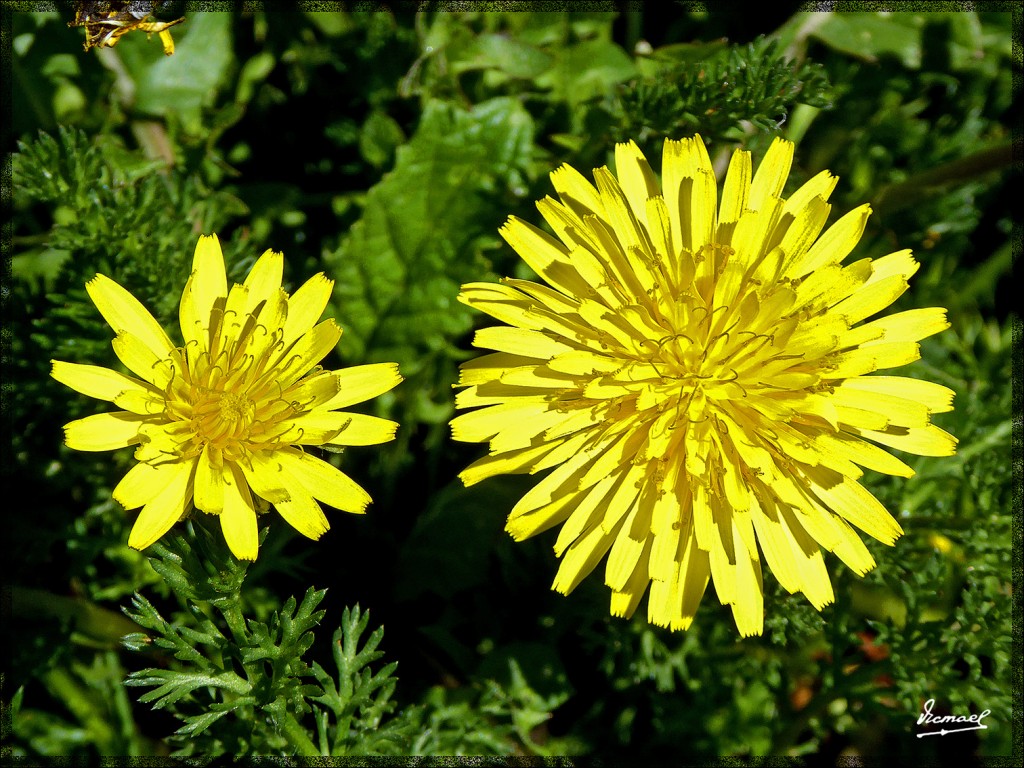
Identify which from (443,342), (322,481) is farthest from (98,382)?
(443,342)

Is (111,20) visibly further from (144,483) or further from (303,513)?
(303,513)

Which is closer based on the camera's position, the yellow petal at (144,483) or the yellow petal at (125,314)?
the yellow petal at (144,483)

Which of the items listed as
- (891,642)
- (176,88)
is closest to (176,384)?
(176,88)

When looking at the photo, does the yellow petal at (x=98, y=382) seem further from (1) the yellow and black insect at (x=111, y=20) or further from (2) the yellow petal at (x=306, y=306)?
(1) the yellow and black insect at (x=111, y=20)

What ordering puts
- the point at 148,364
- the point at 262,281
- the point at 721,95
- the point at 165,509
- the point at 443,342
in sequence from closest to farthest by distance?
the point at 165,509 < the point at 148,364 < the point at 262,281 < the point at 721,95 < the point at 443,342

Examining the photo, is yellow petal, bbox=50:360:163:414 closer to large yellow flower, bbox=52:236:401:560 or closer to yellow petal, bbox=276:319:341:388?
large yellow flower, bbox=52:236:401:560

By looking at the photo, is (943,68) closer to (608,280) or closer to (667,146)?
(667,146)

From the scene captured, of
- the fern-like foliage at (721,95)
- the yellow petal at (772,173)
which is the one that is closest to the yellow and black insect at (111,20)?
the fern-like foliage at (721,95)
